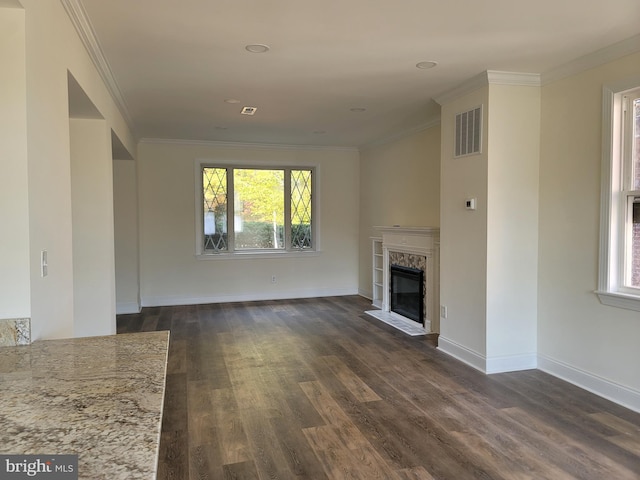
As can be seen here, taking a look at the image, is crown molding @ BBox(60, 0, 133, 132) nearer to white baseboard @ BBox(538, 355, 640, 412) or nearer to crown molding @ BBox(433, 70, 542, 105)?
crown molding @ BBox(433, 70, 542, 105)

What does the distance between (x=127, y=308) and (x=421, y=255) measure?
425 centimetres

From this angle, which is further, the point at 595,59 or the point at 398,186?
the point at 398,186

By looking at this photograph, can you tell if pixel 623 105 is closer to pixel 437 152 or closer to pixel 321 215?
pixel 437 152

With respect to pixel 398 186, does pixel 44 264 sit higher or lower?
lower

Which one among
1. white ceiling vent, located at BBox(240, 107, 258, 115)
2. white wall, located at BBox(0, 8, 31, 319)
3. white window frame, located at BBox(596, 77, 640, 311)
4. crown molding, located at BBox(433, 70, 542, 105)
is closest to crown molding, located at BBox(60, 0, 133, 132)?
white wall, located at BBox(0, 8, 31, 319)

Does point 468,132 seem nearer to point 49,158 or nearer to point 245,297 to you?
point 49,158

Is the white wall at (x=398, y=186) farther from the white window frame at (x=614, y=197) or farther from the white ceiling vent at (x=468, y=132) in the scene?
the white window frame at (x=614, y=197)

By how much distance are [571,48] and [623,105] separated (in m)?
0.56

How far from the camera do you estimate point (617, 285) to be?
10.6ft

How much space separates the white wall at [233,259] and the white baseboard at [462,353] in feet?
11.2

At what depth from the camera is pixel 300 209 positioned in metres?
7.54

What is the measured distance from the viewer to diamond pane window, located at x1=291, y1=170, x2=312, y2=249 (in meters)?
7.49

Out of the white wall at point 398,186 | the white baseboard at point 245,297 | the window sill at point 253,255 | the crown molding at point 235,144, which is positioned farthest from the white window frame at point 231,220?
the white wall at point 398,186

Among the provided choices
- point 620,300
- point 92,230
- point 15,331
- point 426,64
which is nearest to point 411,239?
point 426,64
